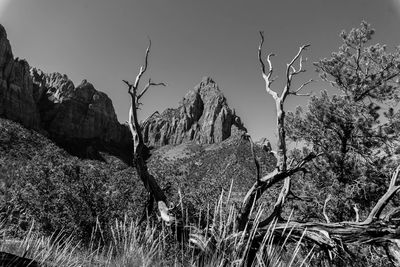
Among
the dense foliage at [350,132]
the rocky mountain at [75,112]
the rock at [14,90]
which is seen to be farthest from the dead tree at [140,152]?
the rocky mountain at [75,112]

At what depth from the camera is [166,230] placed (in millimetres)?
6164

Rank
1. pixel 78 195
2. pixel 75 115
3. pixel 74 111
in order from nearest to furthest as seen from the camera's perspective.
Result: pixel 78 195
pixel 75 115
pixel 74 111

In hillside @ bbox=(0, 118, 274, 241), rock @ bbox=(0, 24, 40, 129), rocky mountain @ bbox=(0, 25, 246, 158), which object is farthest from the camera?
rocky mountain @ bbox=(0, 25, 246, 158)

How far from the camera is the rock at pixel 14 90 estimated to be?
423 feet

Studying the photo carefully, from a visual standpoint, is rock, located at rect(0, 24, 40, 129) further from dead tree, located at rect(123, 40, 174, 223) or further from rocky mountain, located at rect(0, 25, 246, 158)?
dead tree, located at rect(123, 40, 174, 223)

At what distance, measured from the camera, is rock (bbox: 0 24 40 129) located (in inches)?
5079

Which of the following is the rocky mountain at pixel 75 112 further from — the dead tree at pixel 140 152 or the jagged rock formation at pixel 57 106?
the dead tree at pixel 140 152

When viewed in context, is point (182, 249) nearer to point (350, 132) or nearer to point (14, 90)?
point (350, 132)

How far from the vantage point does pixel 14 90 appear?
443 feet

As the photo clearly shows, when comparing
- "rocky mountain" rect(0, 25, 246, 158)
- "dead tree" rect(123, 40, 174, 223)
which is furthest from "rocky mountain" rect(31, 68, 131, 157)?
"dead tree" rect(123, 40, 174, 223)

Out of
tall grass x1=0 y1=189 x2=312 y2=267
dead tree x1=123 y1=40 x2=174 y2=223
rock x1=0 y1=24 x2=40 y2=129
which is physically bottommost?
tall grass x1=0 y1=189 x2=312 y2=267

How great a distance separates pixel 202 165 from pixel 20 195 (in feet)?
329

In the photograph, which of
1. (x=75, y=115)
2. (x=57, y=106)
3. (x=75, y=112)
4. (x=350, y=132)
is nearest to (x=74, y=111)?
(x=75, y=112)

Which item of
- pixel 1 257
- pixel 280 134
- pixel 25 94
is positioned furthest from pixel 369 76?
pixel 25 94
